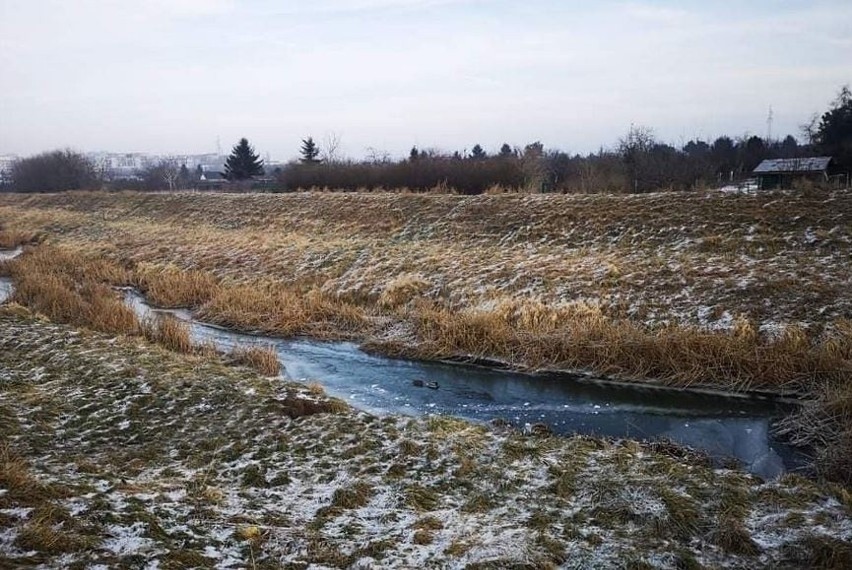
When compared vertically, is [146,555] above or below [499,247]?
below

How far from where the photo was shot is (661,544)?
5512 mm

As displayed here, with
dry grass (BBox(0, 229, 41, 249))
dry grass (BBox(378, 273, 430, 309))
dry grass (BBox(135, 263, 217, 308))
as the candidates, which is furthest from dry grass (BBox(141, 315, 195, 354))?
dry grass (BBox(0, 229, 41, 249))

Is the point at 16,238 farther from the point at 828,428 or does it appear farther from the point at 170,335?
the point at 828,428

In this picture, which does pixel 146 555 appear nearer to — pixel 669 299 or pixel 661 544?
pixel 661 544

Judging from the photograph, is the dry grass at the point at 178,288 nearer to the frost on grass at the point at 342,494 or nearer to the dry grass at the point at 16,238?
the frost on grass at the point at 342,494

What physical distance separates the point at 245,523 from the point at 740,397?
8.61 meters

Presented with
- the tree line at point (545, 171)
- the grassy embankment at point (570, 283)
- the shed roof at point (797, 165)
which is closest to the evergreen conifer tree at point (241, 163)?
the tree line at point (545, 171)

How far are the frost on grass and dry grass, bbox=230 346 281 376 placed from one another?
2.29 metres

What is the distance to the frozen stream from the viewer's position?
357 inches

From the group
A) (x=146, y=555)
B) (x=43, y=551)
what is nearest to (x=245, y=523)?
(x=146, y=555)

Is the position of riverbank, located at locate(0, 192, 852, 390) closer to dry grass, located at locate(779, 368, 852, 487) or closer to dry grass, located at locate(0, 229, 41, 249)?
dry grass, located at locate(779, 368, 852, 487)

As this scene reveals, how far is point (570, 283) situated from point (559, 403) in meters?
5.47

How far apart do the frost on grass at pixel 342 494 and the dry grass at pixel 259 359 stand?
229cm

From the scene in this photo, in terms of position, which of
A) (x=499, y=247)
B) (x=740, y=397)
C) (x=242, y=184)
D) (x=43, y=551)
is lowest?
(x=740, y=397)
